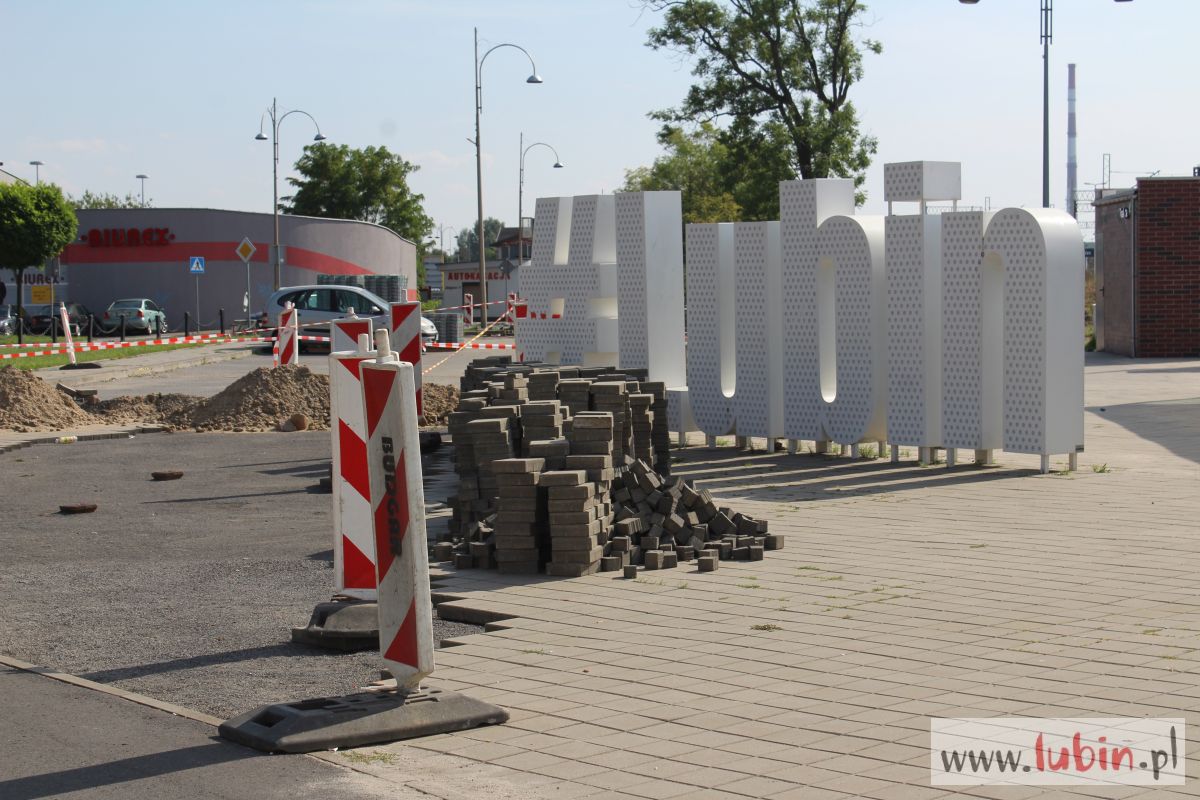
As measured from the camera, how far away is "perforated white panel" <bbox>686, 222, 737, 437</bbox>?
1666 cm

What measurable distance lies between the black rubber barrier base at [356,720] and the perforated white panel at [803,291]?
10.1 meters

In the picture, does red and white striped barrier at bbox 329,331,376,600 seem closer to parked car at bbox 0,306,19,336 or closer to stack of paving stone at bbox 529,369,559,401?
stack of paving stone at bbox 529,369,559,401

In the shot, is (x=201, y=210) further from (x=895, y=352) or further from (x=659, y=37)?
(x=895, y=352)

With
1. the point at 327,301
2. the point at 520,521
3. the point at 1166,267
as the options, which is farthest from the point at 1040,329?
the point at 327,301

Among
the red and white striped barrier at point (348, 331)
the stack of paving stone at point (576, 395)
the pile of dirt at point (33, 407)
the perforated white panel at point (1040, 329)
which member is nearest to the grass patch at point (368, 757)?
the red and white striped barrier at point (348, 331)

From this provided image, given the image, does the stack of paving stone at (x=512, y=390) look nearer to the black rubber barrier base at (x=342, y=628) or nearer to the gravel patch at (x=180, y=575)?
the gravel patch at (x=180, y=575)

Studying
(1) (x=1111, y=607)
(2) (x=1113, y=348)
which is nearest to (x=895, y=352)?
(1) (x=1111, y=607)

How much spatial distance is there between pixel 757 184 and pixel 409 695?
39288mm

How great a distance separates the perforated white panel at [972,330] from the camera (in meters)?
14.3

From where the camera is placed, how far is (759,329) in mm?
16234

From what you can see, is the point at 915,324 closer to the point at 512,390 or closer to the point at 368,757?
the point at 512,390

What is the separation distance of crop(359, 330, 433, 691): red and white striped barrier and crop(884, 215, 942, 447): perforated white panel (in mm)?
9603

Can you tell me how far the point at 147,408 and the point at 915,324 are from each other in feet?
42.0

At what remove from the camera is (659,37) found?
1761 inches
